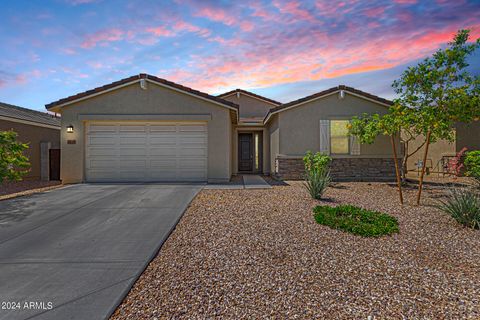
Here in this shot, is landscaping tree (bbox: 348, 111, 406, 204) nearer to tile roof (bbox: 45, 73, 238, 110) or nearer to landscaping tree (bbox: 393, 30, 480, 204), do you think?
landscaping tree (bbox: 393, 30, 480, 204)

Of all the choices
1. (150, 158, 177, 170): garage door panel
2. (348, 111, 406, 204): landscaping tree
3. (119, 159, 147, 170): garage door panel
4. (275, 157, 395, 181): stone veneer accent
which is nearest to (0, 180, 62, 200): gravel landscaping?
(119, 159, 147, 170): garage door panel

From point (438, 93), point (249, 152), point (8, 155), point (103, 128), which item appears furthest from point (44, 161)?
point (438, 93)

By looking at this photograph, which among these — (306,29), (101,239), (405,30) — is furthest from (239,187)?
A: (405,30)

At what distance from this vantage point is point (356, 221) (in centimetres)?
523

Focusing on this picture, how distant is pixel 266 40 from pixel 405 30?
4.65 metres

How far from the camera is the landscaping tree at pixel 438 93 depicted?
7.82 metres

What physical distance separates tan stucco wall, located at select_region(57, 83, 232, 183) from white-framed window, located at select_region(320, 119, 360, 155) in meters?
4.39

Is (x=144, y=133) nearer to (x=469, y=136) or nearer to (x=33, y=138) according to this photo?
(x=33, y=138)

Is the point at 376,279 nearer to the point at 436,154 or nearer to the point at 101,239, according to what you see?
the point at 101,239

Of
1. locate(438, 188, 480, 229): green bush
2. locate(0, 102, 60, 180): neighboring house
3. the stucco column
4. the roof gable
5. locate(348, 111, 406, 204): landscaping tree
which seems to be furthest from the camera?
the stucco column

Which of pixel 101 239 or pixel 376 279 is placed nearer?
pixel 376 279

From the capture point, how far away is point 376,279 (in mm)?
3178

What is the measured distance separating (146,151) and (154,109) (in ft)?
5.60

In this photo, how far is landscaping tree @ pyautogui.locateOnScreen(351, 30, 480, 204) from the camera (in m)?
7.82
